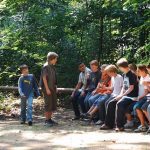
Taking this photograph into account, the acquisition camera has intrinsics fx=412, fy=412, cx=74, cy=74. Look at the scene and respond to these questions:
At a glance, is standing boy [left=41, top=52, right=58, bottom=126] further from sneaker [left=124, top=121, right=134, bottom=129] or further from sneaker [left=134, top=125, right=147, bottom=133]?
sneaker [left=134, top=125, right=147, bottom=133]

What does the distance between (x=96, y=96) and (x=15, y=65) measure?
18.8ft

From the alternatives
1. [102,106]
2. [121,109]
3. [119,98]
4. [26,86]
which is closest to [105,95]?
[102,106]

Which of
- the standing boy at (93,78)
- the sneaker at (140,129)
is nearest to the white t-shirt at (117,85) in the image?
the standing boy at (93,78)

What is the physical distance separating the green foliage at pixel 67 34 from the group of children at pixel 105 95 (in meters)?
3.18

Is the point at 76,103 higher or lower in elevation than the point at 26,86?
lower

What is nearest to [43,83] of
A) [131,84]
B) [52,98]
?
[52,98]

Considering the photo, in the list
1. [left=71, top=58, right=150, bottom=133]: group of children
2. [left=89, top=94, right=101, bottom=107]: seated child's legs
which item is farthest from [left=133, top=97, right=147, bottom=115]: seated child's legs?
[left=89, top=94, right=101, bottom=107]: seated child's legs

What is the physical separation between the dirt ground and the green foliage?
463cm

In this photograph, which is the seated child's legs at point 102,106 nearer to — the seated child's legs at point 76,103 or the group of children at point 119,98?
the group of children at point 119,98

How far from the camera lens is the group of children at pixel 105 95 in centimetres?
941

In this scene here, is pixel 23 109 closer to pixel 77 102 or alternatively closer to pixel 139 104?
pixel 77 102

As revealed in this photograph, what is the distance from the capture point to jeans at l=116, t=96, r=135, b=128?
31.0 ft

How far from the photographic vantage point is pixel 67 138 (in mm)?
8562

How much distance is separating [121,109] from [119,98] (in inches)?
14.3
